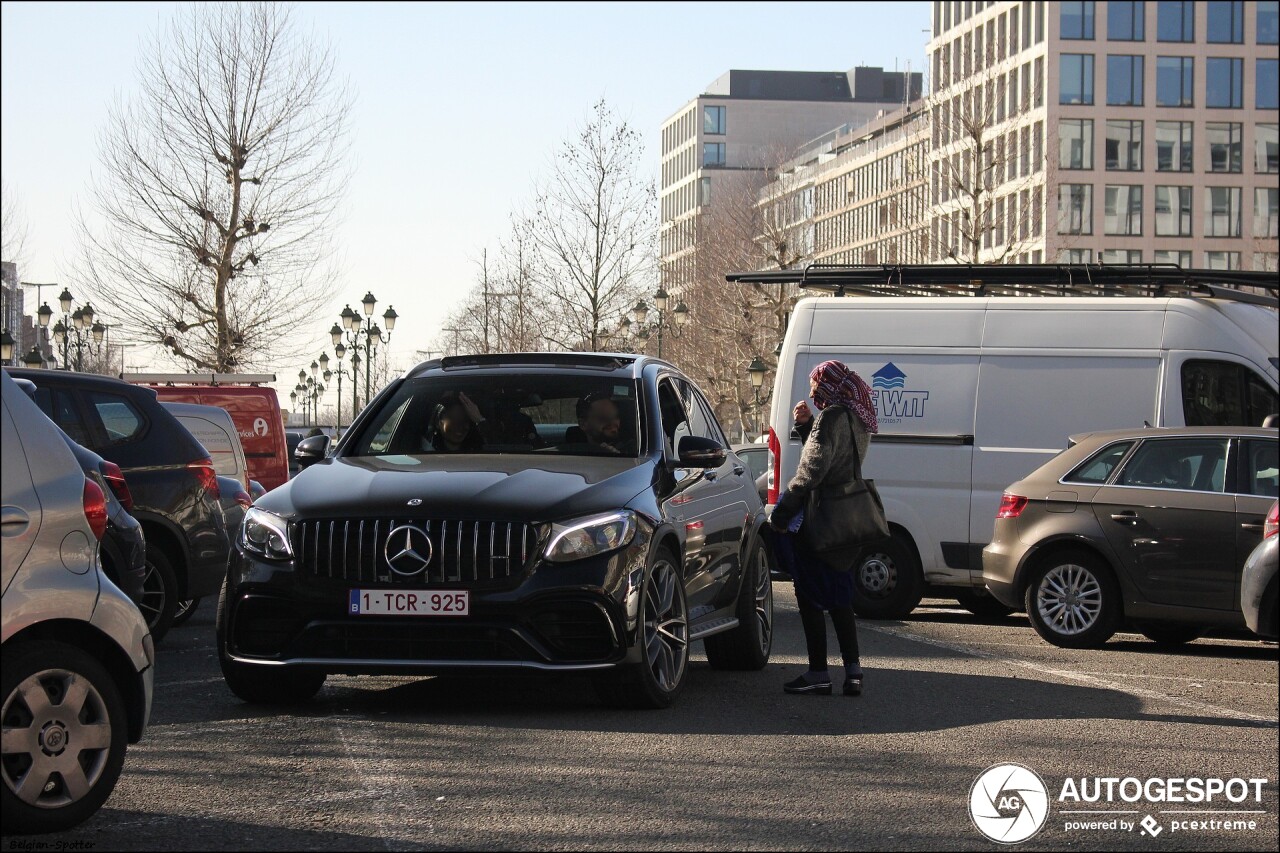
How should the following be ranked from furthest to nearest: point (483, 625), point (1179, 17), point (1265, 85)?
point (1179, 17)
point (1265, 85)
point (483, 625)

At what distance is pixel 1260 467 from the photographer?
12594 millimetres

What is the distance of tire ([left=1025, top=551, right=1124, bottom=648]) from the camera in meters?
13.0

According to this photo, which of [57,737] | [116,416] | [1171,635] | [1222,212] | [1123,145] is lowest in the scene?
[1171,635]

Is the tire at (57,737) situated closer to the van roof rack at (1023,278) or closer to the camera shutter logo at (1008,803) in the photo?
the camera shutter logo at (1008,803)

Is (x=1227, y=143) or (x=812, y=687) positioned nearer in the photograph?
(x=812, y=687)

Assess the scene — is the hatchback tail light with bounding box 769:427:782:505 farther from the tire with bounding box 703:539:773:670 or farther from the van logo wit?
the tire with bounding box 703:539:773:670

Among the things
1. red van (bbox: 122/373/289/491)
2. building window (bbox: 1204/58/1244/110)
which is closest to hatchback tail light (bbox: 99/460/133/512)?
red van (bbox: 122/373/289/491)

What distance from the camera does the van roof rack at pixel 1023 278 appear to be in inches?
634

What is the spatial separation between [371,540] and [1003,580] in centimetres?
629

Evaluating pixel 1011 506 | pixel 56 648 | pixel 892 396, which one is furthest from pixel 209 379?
pixel 56 648

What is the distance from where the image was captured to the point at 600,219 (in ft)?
176

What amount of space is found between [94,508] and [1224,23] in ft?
302

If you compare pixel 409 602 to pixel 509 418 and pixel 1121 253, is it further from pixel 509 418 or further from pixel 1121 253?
pixel 1121 253

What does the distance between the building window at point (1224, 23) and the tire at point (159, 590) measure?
86.9 meters
